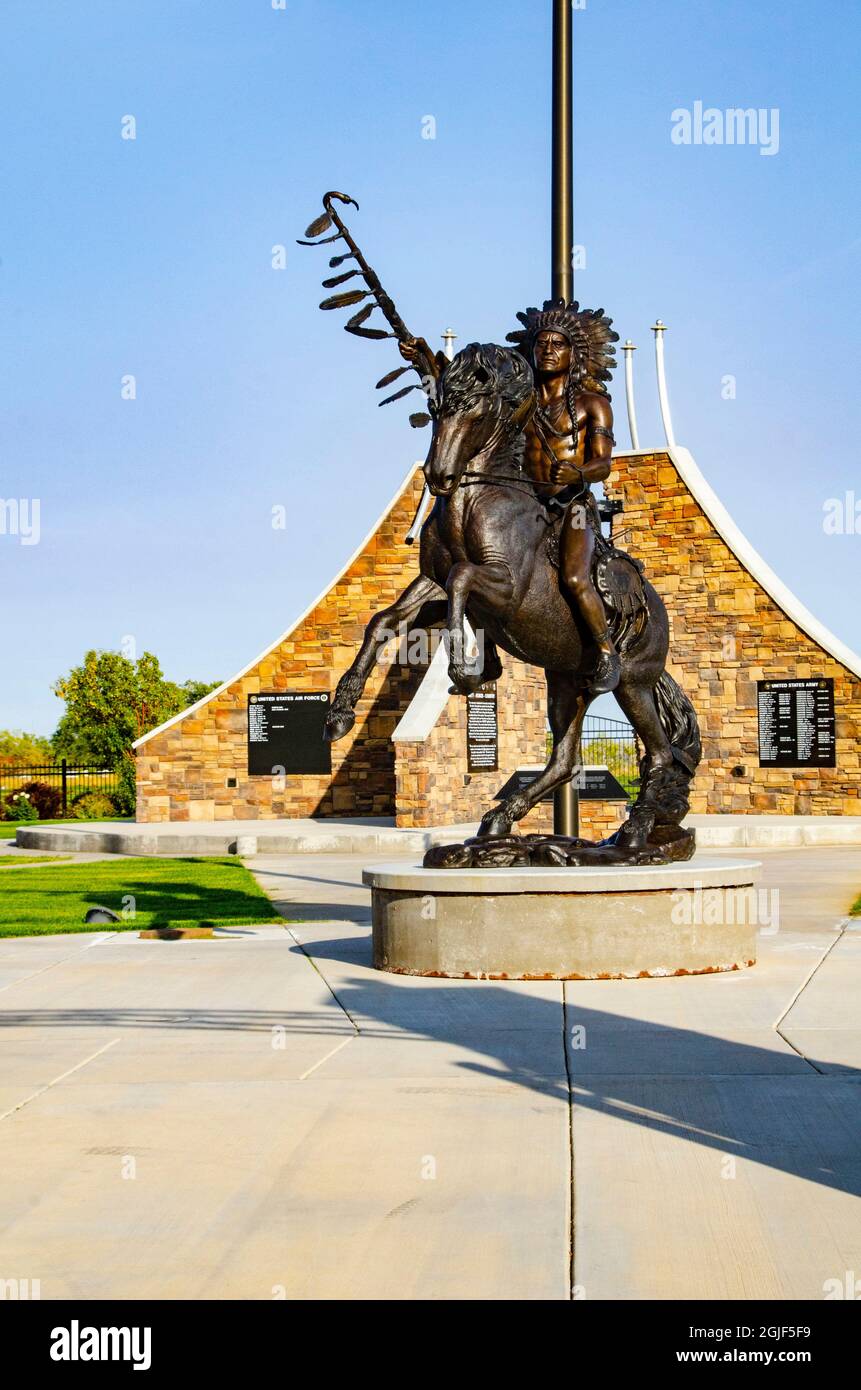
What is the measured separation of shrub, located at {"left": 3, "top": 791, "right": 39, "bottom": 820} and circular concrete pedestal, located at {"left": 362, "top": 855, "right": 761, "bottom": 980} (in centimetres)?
2762

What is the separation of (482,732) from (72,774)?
20.3 meters

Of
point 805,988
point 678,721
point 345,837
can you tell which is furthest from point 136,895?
point 805,988

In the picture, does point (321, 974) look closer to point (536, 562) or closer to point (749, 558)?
point (536, 562)

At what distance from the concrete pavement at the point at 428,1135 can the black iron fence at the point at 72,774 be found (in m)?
30.1

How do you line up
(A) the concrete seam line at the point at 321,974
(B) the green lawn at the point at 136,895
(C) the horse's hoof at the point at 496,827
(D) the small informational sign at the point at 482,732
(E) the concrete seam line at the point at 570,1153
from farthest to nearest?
(D) the small informational sign at the point at 482,732, (B) the green lawn at the point at 136,895, (C) the horse's hoof at the point at 496,827, (A) the concrete seam line at the point at 321,974, (E) the concrete seam line at the point at 570,1153

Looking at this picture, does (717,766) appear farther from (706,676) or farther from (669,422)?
(669,422)

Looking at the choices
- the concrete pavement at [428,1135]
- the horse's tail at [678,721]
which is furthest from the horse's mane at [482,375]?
the concrete pavement at [428,1135]

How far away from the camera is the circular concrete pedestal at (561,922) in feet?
29.4

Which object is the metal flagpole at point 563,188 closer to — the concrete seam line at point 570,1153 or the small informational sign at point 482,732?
the concrete seam line at point 570,1153

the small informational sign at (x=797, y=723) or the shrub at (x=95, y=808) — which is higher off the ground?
the small informational sign at (x=797, y=723)

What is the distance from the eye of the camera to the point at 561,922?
353 inches

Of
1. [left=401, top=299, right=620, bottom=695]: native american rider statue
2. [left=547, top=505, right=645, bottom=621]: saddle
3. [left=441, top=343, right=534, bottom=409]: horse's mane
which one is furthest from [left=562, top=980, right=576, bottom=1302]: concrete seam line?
[left=441, top=343, right=534, bottom=409]: horse's mane

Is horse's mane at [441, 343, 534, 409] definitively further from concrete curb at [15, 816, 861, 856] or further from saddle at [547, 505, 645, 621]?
concrete curb at [15, 816, 861, 856]
